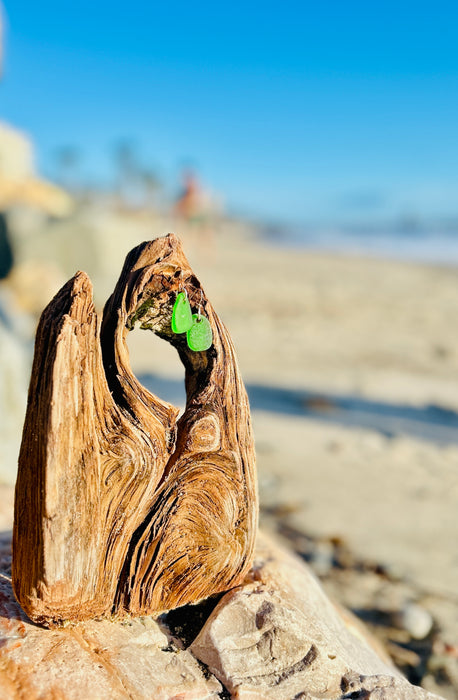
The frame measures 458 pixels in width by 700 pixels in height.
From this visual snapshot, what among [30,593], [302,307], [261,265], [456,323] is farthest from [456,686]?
[261,265]

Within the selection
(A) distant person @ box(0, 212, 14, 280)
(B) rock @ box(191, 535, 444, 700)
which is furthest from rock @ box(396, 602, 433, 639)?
(A) distant person @ box(0, 212, 14, 280)

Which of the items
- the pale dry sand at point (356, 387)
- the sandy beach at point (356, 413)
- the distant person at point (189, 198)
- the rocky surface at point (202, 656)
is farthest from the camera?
the distant person at point (189, 198)

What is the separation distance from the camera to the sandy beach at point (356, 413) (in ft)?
13.7

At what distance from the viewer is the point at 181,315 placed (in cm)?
194

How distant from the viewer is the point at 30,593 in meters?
1.73

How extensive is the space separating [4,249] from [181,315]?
1053cm

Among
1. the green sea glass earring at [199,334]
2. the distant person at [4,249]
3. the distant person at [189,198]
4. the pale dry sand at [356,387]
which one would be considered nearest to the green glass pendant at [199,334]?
the green sea glass earring at [199,334]

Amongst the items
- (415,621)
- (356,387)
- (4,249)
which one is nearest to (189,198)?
(4,249)

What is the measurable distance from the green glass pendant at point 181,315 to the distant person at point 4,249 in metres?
10.1

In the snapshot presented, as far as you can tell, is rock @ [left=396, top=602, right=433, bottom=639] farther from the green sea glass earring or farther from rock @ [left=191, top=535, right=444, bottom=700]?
the green sea glass earring

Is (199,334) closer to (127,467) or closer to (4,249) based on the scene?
(127,467)

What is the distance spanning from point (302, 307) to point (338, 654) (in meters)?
10.3

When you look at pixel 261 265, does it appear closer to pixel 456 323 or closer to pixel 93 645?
pixel 456 323

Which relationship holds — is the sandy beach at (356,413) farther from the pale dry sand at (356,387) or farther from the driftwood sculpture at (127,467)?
the driftwood sculpture at (127,467)
